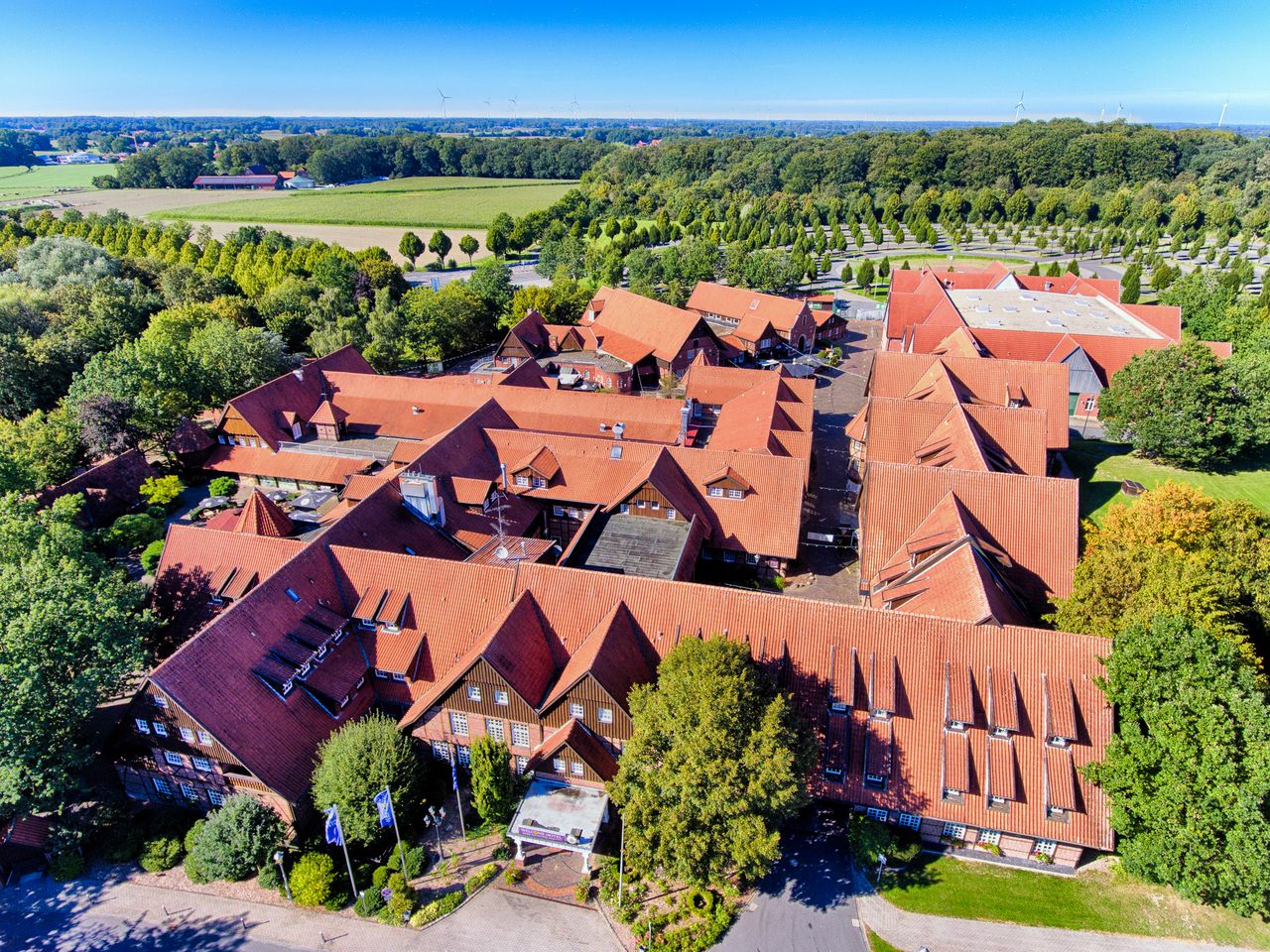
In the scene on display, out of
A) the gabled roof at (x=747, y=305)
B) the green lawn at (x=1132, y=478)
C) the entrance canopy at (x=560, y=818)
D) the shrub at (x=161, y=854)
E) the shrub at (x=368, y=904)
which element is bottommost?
the shrub at (x=368, y=904)

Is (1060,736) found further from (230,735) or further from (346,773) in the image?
(230,735)

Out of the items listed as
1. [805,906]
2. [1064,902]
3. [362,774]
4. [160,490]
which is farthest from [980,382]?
[160,490]

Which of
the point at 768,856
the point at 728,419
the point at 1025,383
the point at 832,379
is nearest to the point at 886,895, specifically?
the point at 768,856

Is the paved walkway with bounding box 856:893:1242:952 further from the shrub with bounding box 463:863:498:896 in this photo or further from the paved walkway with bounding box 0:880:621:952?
the shrub with bounding box 463:863:498:896

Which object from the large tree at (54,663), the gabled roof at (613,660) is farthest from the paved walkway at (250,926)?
the gabled roof at (613,660)

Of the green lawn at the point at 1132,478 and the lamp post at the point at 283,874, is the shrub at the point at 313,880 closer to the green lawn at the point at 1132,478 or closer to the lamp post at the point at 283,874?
the lamp post at the point at 283,874

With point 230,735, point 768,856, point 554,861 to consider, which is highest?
point 230,735
